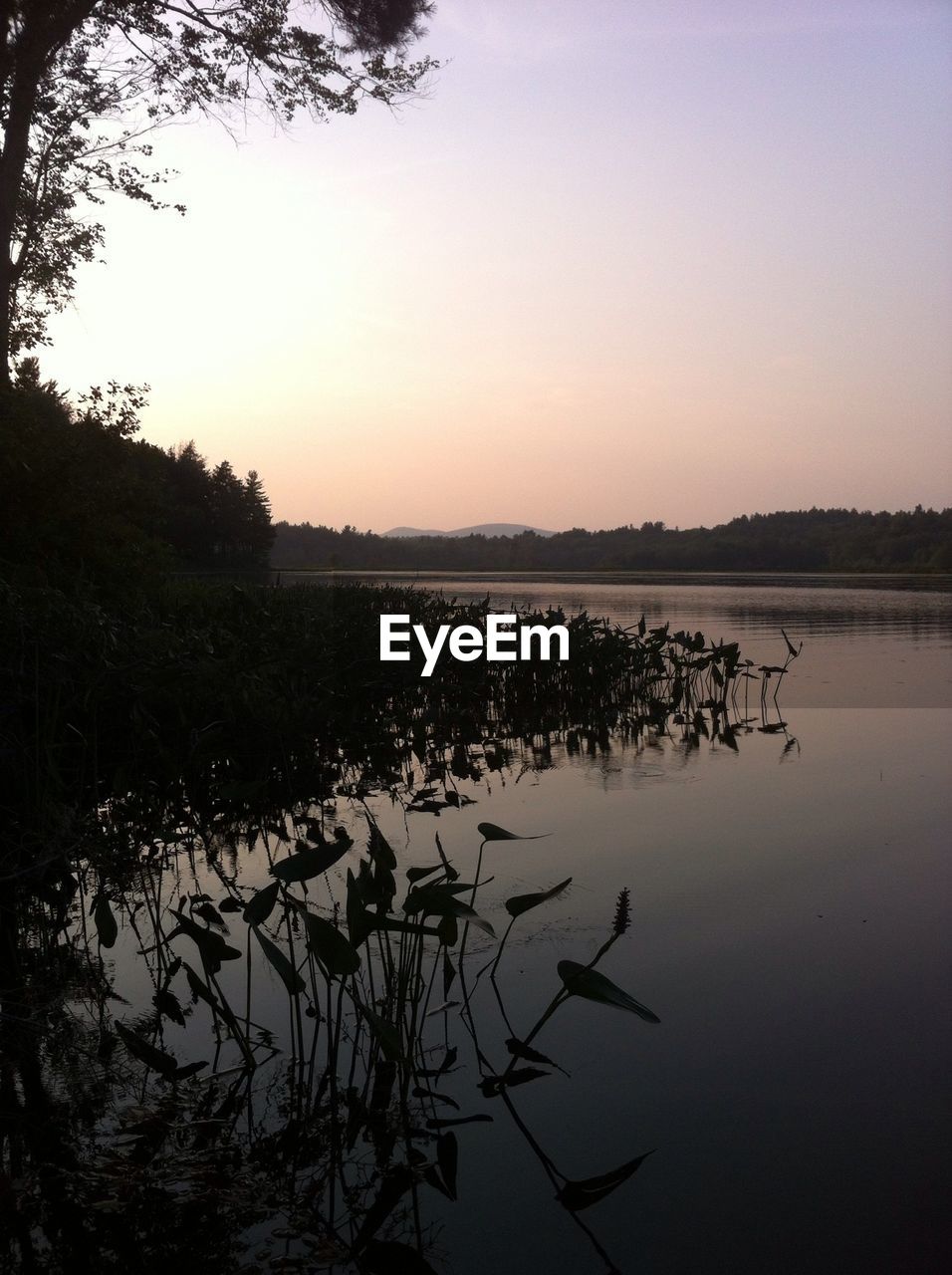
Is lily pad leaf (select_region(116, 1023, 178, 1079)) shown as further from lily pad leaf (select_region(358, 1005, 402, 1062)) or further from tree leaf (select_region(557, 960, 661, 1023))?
tree leaf (select_region(557, 960, 661, 1023))

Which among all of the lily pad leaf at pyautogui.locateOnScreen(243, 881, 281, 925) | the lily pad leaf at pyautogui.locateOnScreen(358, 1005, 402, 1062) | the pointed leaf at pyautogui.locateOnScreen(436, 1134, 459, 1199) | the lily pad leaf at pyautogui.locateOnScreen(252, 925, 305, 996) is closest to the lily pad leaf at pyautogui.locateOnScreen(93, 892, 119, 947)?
the lily pad leaf at pyautogui.locateOnScreen(243, 881, 281, 925)

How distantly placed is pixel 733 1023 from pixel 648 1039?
12.3 inches

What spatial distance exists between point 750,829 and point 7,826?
4.12 meters

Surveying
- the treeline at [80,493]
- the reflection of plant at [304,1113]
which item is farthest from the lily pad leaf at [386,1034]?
the treeline at [80,493]

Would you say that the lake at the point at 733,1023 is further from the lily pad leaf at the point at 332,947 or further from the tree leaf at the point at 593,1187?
the lily pad leaf at the point at 332,947

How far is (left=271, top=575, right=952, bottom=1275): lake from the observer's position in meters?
2.58

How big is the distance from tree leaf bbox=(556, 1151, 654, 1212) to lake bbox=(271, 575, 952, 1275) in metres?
0.03

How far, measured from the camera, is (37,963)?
4188 millimetres

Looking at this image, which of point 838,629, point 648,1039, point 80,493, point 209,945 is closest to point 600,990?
point 648,1039

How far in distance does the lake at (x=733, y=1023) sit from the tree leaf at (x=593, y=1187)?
0.03 meters

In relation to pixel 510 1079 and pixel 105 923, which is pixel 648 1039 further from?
pixel 105 923

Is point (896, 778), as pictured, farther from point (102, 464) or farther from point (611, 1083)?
point (102, 464)

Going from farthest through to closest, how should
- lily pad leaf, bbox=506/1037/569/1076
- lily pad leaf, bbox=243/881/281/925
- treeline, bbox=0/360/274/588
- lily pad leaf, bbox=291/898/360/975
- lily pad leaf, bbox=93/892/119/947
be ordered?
treeline, bbox=0/360/274/588 → lily pad leaf, bbox=93/892/119/947 → lily pad leaf, bbox=506/1037/569/1076 → lily pad leaf, bbox=243/881/281/925 → lily pad leaf, bbox=291/898/360/975

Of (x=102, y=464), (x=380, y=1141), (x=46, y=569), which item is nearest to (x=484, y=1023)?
(x=380, y=1141)
